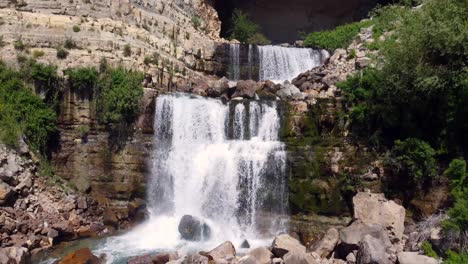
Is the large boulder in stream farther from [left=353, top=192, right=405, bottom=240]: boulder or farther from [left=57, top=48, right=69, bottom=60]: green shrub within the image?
[left=57, top=48, right=69, bottom=60]: green shrub

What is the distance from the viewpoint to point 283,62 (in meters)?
25.0

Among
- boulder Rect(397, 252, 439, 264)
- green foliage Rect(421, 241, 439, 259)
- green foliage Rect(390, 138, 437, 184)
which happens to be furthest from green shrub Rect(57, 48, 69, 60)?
green foliage Rect(421, 241, 439, 259)

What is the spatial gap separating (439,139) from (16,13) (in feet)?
59.0

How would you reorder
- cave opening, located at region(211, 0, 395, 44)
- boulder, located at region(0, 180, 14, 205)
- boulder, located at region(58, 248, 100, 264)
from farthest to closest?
1. cave opening, located at region(211, 0, 395, 44)
2. boulder, located at region(0, 180, 14, 205)
3. boulder, located at region(58, 248, 100, 264)

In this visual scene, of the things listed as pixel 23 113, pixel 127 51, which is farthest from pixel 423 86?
pixel 23 113

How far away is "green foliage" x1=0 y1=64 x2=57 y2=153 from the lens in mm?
16750

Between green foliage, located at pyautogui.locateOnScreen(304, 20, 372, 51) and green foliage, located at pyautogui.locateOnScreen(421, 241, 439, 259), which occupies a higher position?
green foliage, located at pyautogui.locateOnScreen(304, 20, 372, 51)

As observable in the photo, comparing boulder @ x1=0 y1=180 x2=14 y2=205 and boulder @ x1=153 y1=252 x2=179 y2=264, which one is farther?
boulder @ x1=0 y1=180 x2=14 y2=205

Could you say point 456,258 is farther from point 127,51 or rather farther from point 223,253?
point 127,51

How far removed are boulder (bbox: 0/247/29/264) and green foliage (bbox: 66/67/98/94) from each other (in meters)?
7.34

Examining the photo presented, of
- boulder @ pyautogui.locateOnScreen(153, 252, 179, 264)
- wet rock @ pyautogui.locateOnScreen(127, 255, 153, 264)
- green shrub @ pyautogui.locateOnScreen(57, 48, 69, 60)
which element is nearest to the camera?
wet rock @ pyautogui.locateOnScreen(127, 255, 153, 264)

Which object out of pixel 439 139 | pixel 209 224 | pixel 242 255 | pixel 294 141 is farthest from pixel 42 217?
pixel 439 139

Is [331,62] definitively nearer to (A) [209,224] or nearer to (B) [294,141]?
(B) [294,141]

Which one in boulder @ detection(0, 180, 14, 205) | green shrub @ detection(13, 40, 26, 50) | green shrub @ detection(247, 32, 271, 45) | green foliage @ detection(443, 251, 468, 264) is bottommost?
green foliage @ detection(443, 251, 468, 264)
